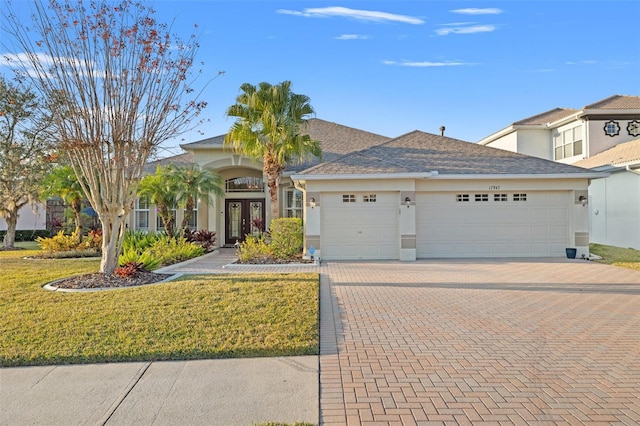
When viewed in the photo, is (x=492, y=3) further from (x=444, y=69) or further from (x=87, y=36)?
(x=87, y=36)

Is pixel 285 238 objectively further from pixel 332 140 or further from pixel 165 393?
pixel 165 393

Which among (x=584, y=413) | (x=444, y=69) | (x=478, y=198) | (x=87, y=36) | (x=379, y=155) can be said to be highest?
(x=444, y=69)

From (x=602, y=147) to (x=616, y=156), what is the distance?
3172 millimetres

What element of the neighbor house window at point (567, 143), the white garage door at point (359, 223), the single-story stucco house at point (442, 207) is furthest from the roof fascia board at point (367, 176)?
the neighbor house window at point (567, 143)

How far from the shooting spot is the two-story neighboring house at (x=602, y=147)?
1717cm

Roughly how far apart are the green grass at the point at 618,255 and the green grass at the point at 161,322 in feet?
34.5

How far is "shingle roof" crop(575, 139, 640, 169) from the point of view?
56.8 feet

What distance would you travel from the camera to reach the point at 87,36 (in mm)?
9320

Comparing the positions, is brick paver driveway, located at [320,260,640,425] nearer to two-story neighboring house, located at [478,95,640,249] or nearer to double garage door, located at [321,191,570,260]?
double garage door, located at [321,191,570,260]

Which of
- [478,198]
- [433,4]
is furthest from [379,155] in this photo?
[433,4]

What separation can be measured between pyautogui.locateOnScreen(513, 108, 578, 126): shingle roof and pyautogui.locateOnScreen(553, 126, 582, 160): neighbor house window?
156cm

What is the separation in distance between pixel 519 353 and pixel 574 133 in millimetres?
22118

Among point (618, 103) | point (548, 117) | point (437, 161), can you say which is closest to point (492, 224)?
point (437, 161)

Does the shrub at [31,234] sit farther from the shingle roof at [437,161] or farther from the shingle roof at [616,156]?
the shingle roof at [616,156]
